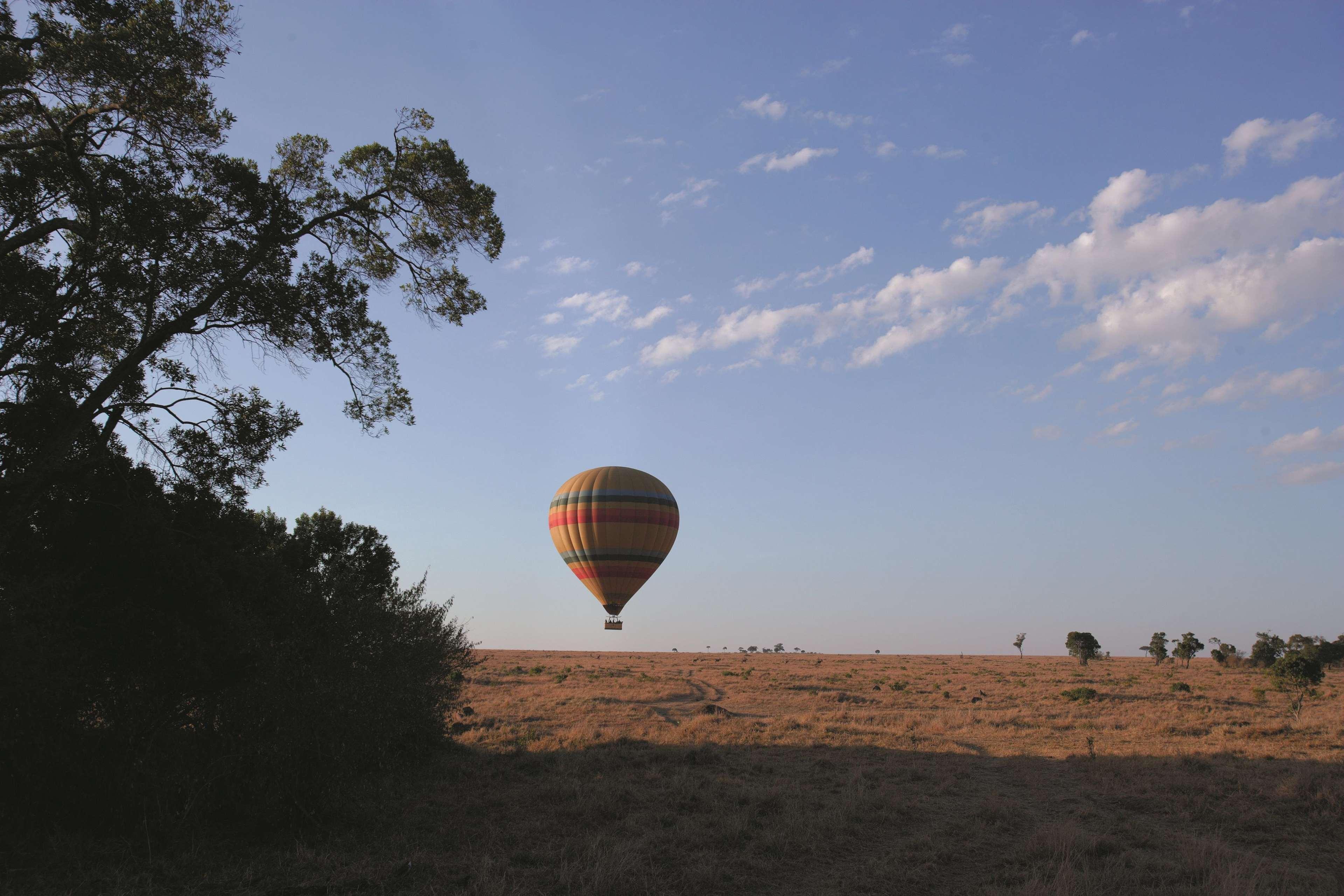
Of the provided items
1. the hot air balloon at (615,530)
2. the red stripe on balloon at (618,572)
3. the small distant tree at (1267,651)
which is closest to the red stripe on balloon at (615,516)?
the hot air balloon at (615,530)

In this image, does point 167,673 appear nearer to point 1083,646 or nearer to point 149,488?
point 149,488

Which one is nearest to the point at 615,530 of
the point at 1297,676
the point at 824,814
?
the point at 824,814

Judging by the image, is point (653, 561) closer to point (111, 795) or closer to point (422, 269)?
point (422, 269)

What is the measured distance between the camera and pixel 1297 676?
97.9 feet

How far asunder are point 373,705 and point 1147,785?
50.3 feet

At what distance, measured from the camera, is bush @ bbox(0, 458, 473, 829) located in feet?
34.6

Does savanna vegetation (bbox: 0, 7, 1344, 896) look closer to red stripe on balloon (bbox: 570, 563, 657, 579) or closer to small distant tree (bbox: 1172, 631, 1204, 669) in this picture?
red stripe on balloon (bbox: 570, 563, 657, 579)

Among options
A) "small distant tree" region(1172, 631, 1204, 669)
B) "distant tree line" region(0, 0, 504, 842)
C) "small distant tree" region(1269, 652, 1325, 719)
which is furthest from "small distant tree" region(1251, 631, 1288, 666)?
"distant tree line" region(0, 0, 504, 842)

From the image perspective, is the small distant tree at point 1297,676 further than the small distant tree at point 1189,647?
No

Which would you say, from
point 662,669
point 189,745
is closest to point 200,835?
point 189,745

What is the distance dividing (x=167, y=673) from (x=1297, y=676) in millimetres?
37001

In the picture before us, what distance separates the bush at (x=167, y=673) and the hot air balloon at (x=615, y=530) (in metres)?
23.3

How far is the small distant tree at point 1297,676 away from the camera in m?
29.6

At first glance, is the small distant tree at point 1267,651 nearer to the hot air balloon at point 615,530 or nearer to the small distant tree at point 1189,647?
the small distant tree at point 1189,647
